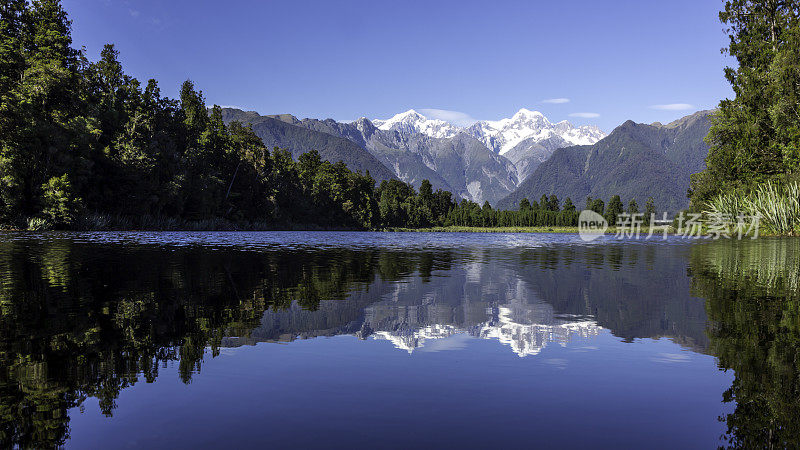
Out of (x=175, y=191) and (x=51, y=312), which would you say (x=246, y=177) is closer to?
(x=175, y=191)

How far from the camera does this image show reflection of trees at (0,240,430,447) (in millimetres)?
6195

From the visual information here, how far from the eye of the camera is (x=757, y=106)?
7181 centimetres

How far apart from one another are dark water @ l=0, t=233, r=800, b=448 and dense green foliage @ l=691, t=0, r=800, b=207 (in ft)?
204

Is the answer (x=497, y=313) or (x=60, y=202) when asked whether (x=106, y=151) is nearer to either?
(x=60, y=202)

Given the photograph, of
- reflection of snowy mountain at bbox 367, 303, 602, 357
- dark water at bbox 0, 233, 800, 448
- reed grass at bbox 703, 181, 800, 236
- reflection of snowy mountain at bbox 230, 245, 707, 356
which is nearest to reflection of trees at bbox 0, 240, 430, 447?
dark water at bbox 0, 233, 800, 448

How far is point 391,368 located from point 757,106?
84.4 m

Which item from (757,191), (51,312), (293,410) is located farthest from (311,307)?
(757,191)

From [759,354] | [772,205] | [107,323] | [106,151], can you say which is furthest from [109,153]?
[772,205]

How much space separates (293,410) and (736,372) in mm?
6835

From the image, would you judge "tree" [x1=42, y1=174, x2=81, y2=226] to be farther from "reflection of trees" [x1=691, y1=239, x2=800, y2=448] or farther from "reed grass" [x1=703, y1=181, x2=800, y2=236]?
"reed grass" [x1=703, y1=181, x2=800, y2=236]

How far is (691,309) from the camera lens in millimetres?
13727

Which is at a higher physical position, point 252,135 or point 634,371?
point 252,135

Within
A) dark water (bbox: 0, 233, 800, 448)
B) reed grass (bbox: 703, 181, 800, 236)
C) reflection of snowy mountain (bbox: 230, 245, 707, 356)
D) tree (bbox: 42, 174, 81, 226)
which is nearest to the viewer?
dark water (bbox: 0, 233, 800, 448)

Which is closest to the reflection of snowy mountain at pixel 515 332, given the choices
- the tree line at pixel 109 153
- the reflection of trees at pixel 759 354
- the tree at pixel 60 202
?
the reflection of trees at pixel 759 354
